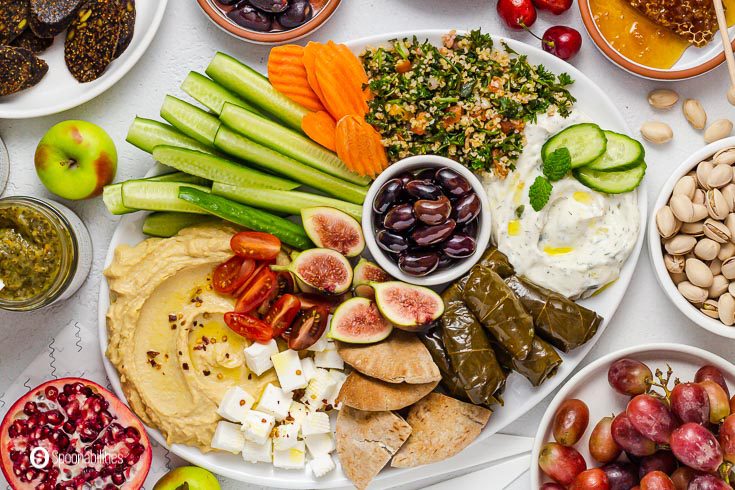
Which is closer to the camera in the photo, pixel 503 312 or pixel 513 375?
pixel 503 312

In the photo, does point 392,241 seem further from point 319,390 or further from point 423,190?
point 319,390

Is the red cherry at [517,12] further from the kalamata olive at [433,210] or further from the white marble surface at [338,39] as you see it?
the kalamata olive at [433,210]

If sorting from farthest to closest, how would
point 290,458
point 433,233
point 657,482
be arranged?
point 290,458 → point 433,233 → point 657,482

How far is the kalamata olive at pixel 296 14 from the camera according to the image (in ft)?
9.07

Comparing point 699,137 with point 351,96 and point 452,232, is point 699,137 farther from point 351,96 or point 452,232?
point 351,96

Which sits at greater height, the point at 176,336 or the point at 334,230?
the point at 334,230

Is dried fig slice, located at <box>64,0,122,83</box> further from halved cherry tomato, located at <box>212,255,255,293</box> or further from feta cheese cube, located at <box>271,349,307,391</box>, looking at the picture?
feta cheese cube, located at <box>271,349,307,391</box>

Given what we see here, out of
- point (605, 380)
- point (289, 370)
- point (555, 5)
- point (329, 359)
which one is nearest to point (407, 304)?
point (329, 359)

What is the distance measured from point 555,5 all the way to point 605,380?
144 cm

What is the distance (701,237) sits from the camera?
2.71m

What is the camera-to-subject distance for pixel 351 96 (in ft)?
8.93

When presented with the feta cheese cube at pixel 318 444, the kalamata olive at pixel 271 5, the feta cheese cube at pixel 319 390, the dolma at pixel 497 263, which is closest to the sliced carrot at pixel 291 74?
the kalamata olive at pixel 271 5

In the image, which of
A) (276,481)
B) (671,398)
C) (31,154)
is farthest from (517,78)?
(31,154)

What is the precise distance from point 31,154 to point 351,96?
51.8 inches
